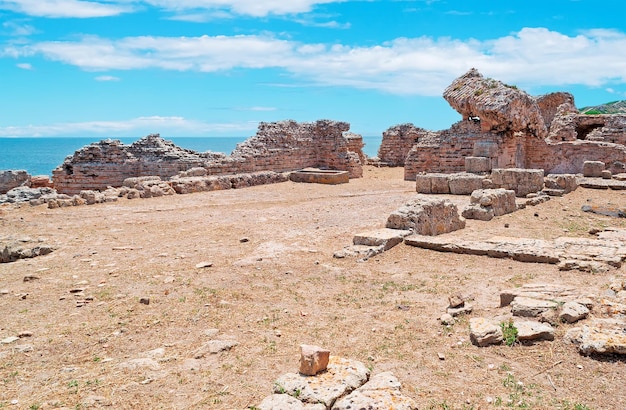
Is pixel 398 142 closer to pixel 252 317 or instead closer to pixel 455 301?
pixel 455 301

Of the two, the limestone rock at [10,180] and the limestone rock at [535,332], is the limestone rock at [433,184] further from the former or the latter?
the limestone rock at [10,180]

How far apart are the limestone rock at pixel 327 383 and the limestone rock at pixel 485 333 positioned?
1058 mm

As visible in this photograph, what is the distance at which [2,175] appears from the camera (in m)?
17.4

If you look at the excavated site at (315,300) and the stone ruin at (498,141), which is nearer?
the excavated site at (315,300)

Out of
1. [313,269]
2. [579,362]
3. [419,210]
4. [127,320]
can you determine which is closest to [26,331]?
[127,320]

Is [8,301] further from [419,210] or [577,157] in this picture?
[577,157]

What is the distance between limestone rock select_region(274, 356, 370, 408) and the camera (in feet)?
11.1

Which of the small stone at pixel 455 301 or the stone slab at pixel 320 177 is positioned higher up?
the stone slab at pixel 320 177

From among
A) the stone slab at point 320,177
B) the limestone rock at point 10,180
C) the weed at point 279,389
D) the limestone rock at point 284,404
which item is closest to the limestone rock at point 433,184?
the stone slab at point 320,177

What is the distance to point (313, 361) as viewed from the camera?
12.0ft

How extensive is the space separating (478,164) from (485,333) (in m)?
12.9

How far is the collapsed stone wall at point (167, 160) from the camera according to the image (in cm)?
1777

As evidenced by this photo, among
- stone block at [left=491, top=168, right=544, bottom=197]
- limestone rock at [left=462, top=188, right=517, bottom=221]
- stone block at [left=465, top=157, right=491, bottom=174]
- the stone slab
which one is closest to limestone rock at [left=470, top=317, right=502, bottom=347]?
limestone rock at [left=462, top=188, right=517, bottom=221]

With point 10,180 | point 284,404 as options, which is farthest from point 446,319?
point 10,180
